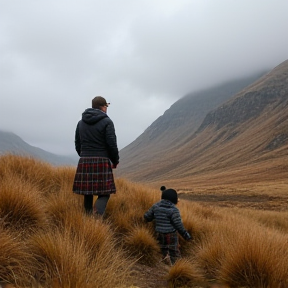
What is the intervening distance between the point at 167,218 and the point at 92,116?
2.20 m

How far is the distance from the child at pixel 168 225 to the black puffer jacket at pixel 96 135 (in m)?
1.19

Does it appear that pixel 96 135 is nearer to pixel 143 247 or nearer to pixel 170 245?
pixel 143 247

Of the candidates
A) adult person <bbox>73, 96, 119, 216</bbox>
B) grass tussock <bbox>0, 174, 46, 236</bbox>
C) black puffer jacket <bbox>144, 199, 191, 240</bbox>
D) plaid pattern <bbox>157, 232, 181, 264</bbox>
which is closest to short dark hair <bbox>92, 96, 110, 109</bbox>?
adult person <bbox>73, 96, 119, 216</bbox>

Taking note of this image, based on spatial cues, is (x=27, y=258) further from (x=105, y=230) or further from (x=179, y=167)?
(x=179, y=167)

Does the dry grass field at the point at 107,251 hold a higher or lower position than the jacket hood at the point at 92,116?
lower

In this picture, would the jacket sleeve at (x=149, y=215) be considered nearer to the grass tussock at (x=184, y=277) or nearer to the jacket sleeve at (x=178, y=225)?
the jacket sleeve at (x=178, y=225)

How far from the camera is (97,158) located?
18.0 ft

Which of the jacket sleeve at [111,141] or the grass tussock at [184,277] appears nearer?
the grass tussock at [184,277]

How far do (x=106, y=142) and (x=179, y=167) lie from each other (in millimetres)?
138055

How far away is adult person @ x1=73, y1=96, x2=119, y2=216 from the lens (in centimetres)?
540

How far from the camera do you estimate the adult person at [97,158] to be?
5402mm

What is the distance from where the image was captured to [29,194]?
4691 mm

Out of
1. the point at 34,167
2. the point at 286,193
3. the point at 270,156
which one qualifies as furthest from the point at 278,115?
the point at 34,167

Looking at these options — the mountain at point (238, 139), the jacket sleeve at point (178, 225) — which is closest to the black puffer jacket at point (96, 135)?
the jacket sleeve at point (178, 225)
